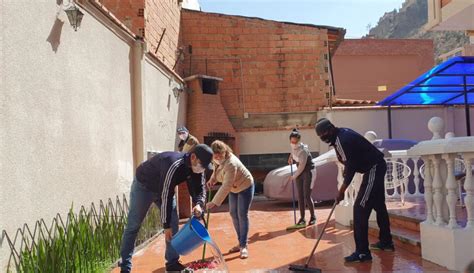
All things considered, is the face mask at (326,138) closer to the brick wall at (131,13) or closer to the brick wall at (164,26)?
the brick wall at (164,26)

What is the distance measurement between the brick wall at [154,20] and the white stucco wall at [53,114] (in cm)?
268

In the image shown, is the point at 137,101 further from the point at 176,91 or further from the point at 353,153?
the point at 353,153

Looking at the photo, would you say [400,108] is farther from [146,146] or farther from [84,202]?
[84,202]

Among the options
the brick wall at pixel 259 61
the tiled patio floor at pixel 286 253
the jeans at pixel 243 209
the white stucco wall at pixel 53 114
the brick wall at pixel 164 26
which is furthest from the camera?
the brick wall at pixel 259 61

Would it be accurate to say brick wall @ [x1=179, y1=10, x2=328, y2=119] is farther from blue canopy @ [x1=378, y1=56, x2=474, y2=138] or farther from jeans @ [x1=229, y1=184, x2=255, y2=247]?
jeans @ [x1=229, y1=184, x2=255, y2=247]

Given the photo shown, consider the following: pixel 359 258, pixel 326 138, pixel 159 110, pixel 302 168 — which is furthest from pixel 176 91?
pixel 359 258

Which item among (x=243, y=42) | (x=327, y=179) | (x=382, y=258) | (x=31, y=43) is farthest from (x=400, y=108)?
(x=31, y=43)

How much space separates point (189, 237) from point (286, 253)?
2.15 meters

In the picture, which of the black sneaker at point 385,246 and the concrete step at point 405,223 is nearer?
the black sneaker at point 385,246

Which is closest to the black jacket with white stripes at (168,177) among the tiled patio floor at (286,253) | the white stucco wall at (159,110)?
the tiled patio floor at (286,253)

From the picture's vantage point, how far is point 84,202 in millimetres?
5770

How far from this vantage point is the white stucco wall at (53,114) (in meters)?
4.08

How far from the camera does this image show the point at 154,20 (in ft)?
35.4

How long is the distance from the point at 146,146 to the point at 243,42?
7102mm
